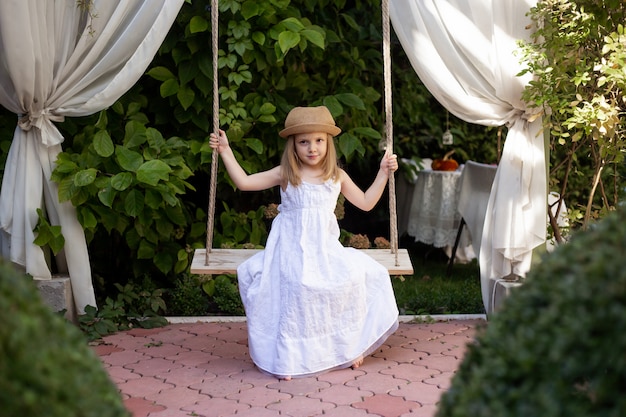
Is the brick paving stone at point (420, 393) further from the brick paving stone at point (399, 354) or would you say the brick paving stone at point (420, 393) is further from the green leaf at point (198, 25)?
the green leaf at point (198, 25)

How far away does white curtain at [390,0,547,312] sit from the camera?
15.6 feet

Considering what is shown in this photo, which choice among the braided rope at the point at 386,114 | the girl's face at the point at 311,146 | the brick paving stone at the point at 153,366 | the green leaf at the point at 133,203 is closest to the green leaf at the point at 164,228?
the green leaf at the point at 133,203

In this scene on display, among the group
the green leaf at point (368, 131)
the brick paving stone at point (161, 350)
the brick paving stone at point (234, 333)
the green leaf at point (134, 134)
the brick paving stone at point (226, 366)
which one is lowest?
the brick paving stone at point (226, 366)

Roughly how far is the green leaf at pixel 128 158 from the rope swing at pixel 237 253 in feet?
2.22

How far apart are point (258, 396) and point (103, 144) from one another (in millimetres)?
1927

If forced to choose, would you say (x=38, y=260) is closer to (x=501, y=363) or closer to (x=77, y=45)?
(x=77, y=45)

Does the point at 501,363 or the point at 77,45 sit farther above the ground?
the point at 77,45

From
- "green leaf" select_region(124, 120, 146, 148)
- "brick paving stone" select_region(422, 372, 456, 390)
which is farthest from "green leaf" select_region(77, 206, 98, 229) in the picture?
"brick paving stone" select_region(422, 372, 456, 390)

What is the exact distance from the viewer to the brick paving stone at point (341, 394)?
3.69 metres

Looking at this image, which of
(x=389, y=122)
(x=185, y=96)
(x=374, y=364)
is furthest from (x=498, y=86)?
(x=185, y=96)

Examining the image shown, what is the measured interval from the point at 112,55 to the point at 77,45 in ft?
0.64

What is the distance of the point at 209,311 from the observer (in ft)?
18.6

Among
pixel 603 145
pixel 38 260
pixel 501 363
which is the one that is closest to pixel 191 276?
pixel 38 260

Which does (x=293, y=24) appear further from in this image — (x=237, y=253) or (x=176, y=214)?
(x=237, y=253)
